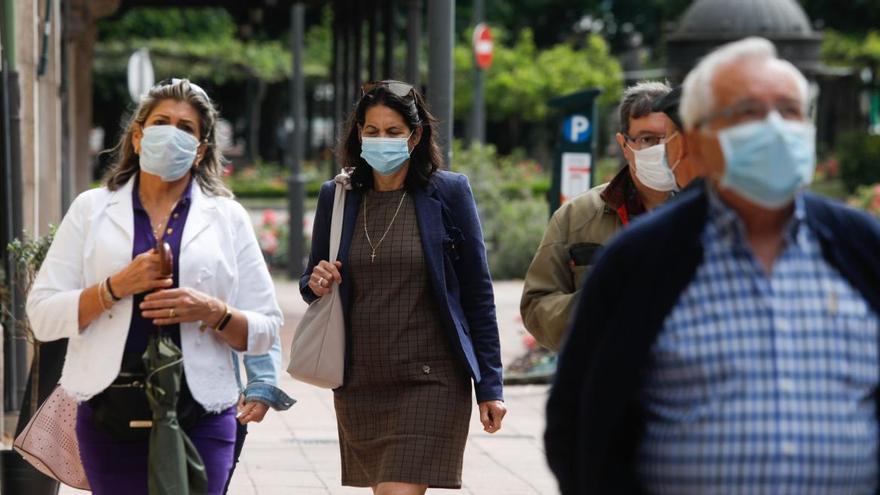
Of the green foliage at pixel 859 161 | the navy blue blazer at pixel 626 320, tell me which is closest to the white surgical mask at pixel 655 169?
the navy blue blazer at pixel 626 320

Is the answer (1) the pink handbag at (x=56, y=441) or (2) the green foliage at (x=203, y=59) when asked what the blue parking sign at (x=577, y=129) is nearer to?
(1) the pink handbag at (x=56, y=441)

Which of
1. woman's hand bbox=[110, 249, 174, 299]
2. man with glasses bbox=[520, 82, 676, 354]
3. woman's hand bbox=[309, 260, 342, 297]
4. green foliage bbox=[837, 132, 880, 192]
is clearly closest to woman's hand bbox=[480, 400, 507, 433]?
man with glasses bbox=[520, 82, 676, 354]

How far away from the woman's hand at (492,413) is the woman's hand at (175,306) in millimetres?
1344

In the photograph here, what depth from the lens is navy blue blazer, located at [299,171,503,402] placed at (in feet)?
17.6

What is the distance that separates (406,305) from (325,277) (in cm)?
28

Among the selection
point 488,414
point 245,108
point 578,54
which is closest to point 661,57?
point 578,54

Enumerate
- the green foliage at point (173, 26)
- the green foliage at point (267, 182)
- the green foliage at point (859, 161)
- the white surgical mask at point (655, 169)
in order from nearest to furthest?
the white surgical mask at point (655, 169), the green foliage at point (859, 161), the green foliage at point (267, 182), the green foliage at point (173, 26)

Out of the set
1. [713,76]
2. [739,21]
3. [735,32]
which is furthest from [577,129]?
[713,76]

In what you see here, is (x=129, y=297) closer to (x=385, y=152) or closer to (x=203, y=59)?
(x=385, y=152)

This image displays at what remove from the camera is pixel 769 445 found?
9.53ft

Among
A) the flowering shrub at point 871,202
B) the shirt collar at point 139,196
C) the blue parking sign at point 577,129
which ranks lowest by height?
the flowering shrub at point 871,202

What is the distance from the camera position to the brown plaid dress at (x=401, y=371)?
208 inches

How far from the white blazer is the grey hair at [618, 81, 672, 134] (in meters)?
1.32

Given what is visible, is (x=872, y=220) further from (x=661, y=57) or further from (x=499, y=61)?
(x=661, y=57)
